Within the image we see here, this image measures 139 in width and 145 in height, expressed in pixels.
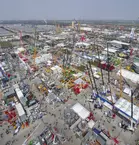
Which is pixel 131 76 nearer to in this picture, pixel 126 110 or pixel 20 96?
pixel 126 110

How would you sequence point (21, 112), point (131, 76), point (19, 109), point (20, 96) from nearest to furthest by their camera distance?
point (21, 112) < point (19, 109) < point (20, 96) < point (131, 76)

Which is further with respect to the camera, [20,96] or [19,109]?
[20,96]

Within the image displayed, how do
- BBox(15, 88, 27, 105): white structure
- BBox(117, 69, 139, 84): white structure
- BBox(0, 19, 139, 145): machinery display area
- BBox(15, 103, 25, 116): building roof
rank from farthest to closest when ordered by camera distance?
BBox(117, 69, 139, 84): white structure
BBox(15, 88, 27, 105): white structure
BBox(15, 103, 25, 116): building roof
BBox(0, 19, 139, 145): machinery display area

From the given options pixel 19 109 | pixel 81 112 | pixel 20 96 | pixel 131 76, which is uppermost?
pixel 131 76

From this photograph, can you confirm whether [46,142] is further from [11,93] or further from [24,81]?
[24,81]

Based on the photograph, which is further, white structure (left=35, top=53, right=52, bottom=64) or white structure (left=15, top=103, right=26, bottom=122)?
white structure (left=35, top=53, right=52, bottom=64)

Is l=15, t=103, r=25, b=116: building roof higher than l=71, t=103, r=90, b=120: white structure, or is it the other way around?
l=71, t=103, r=90, b=120: white structure

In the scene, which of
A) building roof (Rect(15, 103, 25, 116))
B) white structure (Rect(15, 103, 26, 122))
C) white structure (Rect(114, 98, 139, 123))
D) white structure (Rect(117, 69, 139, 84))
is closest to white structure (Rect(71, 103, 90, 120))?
white structure (Rect(114, 98, 139, 123))

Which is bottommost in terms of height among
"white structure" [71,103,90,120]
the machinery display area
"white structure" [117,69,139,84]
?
the machinery display area

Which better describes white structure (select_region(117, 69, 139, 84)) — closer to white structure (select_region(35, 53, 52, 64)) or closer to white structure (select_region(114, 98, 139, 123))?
white structure (select_region(114, 98, 139, 123))

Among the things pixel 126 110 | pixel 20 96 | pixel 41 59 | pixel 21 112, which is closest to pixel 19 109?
pixel 21 112

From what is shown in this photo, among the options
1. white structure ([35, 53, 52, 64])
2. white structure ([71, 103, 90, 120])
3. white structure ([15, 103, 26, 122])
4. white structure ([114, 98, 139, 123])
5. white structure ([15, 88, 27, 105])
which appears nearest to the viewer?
white structure ([114, 98, 139, 123])

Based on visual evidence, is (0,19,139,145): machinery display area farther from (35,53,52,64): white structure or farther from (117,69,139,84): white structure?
(35,53,52,64): white structure
